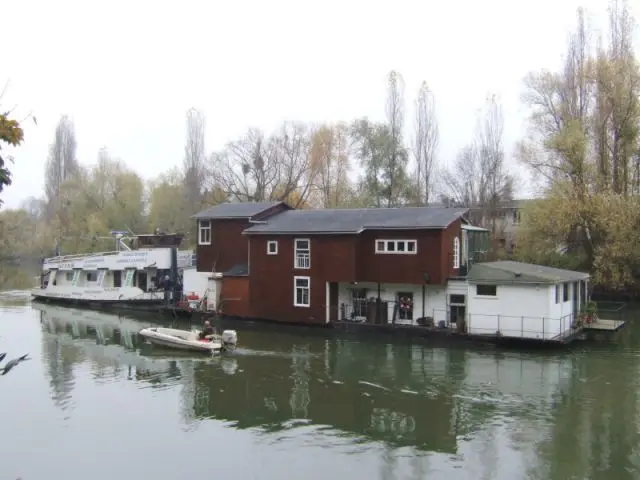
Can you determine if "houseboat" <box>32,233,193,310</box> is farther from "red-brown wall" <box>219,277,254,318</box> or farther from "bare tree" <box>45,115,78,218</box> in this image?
"bare tree" <box>45,115,78,218</box>

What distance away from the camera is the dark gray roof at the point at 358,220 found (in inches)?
1106

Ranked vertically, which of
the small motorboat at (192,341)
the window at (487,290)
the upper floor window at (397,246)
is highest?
the upper floor window at (397,246)

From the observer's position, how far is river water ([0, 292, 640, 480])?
515 inches

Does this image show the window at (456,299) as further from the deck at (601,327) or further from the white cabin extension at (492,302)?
the deck at (601,327)

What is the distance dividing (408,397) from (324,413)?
3051 millimetres

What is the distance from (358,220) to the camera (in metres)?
30.3

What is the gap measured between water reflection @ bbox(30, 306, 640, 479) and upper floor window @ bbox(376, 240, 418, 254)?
4.44m

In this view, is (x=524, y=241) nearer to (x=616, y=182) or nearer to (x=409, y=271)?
(x=616, y=182)

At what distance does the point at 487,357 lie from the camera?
23.8 metres

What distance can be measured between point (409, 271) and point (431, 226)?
7.81 ft

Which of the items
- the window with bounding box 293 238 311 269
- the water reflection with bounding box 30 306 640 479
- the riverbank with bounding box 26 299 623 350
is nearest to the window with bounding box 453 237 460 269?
the riverbank with bounding box 26 299 623 350

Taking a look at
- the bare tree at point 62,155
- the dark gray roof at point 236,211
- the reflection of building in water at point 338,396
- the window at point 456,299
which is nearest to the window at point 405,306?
the window at point 456,299

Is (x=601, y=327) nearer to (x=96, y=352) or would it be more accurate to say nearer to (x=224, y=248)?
(x=224, y=248)

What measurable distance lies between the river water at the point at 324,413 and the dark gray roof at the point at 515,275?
2.94 m
